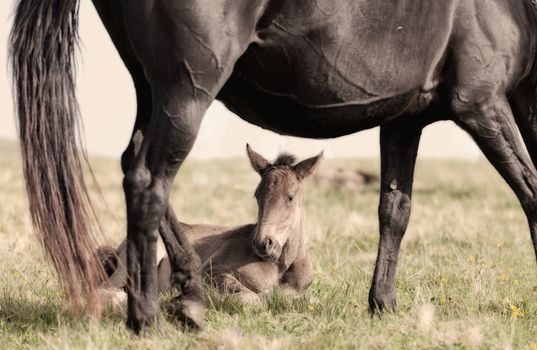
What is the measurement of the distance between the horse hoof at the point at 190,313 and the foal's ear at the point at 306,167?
218 cm

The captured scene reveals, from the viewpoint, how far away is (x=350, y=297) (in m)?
6.30

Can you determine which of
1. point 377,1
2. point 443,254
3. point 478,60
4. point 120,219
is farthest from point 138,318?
point 120,219

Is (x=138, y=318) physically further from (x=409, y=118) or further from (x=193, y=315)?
(x=409, y=118)

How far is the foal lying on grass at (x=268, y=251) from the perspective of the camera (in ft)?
21.5

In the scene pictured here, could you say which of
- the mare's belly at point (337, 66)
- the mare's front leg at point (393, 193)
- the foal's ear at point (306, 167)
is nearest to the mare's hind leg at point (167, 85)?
the mare's belly at point (337, 66)

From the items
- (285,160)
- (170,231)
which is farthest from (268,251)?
(170,231)

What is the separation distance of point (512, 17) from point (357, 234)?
530 cm

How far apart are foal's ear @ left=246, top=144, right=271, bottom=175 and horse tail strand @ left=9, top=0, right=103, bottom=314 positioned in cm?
213

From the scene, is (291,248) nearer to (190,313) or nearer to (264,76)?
(190,313)

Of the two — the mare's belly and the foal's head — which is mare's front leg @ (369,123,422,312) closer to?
the mare's belly

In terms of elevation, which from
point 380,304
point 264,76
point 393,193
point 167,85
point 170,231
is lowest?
point 380,304

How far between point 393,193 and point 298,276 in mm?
1284

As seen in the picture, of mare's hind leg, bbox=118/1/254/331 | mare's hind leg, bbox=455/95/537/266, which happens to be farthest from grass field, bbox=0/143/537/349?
mare's hind leg, bbox=455/95/537/266

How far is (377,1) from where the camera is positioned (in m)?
4.89
